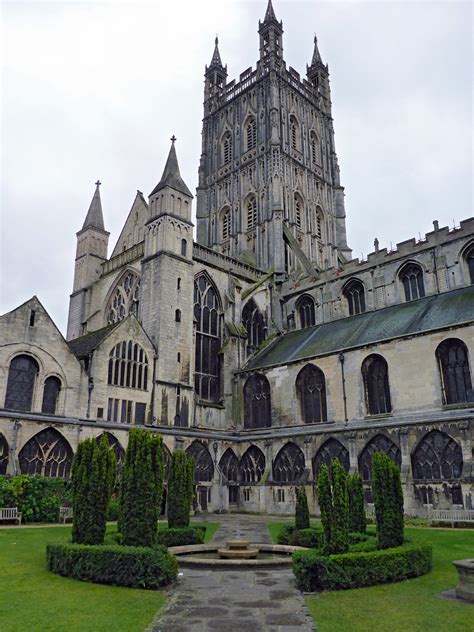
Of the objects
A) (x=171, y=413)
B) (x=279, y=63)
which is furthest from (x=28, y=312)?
(x=279, y=63)

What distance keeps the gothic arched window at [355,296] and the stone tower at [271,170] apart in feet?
33.1

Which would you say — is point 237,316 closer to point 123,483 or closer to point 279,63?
point 123,483

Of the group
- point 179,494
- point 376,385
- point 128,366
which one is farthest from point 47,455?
point 376,385

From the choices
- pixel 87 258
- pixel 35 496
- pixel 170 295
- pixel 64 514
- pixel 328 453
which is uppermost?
pixel 87 258

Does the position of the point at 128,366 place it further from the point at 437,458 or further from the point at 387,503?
the point at 387,503

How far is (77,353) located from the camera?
35.7 m

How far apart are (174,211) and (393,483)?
31.0m

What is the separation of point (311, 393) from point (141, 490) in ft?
82.0

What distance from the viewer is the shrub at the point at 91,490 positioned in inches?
523

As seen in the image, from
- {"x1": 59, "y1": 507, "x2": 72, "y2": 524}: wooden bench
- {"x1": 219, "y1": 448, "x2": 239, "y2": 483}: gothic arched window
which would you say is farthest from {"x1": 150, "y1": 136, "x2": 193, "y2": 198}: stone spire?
{"x1": 59, "y1": 507, "x2": 72, "y2": 524}: wooden bench

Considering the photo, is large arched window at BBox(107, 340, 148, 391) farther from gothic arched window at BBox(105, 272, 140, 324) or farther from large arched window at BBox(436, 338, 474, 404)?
large arched window at BBox(436, 338, 474, 404)

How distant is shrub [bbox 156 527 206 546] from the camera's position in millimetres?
16859

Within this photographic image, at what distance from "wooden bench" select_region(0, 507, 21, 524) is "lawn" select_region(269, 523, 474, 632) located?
17352 millimetres

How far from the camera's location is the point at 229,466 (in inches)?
1468
